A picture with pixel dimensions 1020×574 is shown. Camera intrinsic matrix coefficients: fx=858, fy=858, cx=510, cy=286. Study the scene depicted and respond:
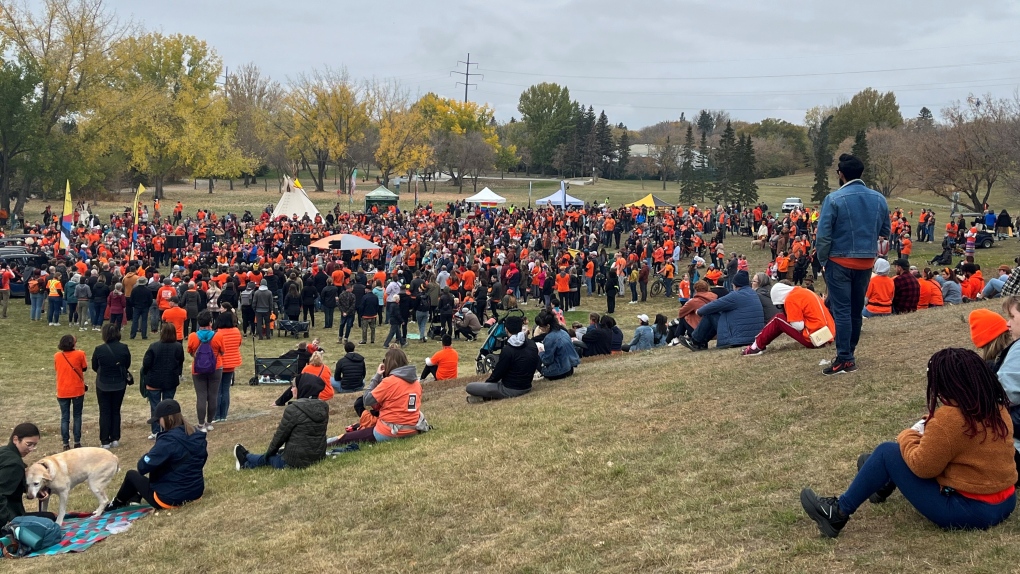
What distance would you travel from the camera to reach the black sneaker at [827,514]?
16.6 feet

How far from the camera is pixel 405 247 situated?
32.0m

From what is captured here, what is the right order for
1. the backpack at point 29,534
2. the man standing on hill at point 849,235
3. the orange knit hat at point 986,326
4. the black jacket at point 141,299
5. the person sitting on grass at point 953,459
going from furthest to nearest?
1. the black jacket at point 141,299
2. the man standing on hill at point 849,235
3. the backpack at point 29,534
4. the orange knit hat at point 986,326
5. the person sitting on grass at point 953,459

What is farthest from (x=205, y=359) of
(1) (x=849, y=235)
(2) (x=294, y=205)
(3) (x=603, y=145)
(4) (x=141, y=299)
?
(3) (x=603, y=145)

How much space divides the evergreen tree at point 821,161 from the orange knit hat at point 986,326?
102 ft

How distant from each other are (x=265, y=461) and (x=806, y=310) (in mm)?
6405

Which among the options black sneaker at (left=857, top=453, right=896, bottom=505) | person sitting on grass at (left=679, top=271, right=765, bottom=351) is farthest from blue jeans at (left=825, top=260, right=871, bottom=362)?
person sitting on grass at (left=679, top=271, right=765, bottom=351)

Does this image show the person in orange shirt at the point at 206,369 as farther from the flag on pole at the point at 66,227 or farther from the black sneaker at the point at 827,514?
the flag on pole at the point at 66,227

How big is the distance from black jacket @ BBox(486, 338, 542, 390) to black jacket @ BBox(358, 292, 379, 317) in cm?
1059

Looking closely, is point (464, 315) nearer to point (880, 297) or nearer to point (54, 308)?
point (54, 308)

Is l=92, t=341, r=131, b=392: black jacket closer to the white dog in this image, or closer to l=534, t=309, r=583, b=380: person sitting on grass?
the white dog

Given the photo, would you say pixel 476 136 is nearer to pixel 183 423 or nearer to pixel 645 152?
pixel 645 152

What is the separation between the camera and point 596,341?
15.3 meters

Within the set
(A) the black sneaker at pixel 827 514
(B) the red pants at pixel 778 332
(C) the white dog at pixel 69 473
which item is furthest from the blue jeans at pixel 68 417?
(A) the black sneaker at pixel 827 514

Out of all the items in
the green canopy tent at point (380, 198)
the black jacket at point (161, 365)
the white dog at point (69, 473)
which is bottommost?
the white dog at point (69, 473)
